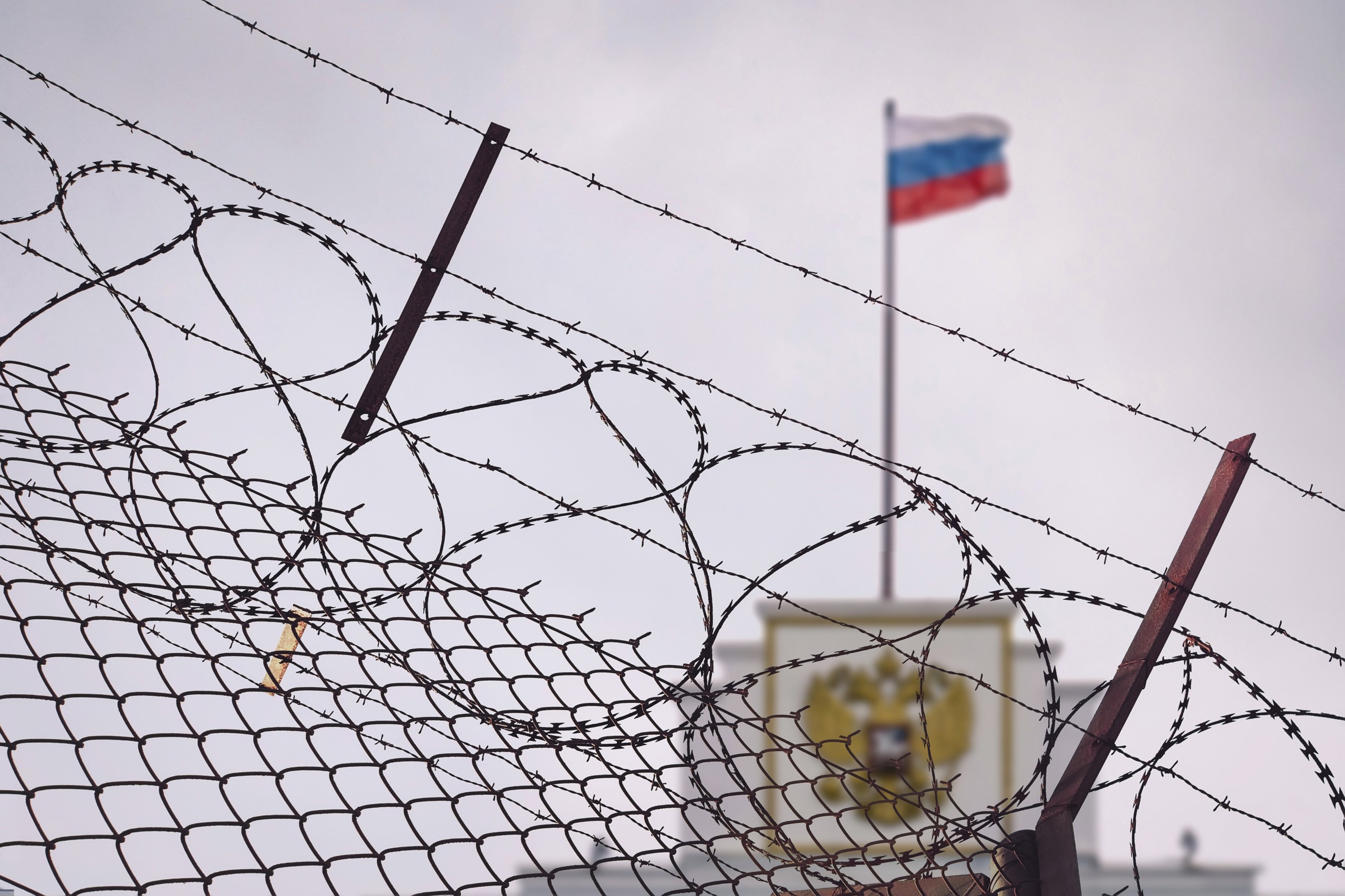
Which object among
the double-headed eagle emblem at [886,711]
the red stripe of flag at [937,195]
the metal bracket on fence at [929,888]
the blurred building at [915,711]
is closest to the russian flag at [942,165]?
the red stripe of flag at [937,195]

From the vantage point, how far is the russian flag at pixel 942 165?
16219 millimetres

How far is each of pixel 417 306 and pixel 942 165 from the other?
1468cm

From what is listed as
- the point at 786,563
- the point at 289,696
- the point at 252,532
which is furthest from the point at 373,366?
the point at 786,563

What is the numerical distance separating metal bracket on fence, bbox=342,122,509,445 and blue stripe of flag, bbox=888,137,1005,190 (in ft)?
46.9

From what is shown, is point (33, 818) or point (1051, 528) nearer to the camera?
point (33, 818)

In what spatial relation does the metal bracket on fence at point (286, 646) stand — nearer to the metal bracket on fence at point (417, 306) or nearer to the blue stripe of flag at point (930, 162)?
the metal bracket on fence at point (417, 306)

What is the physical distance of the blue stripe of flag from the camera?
16422 mm

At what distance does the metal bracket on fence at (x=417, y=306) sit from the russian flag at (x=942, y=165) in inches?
552

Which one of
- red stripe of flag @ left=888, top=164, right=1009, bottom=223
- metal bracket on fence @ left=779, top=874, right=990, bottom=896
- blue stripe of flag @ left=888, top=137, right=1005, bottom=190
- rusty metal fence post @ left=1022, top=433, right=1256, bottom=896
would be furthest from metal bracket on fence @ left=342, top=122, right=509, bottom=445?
blue stripe of flag @ left=888, top=137, right=1005, bottom=190

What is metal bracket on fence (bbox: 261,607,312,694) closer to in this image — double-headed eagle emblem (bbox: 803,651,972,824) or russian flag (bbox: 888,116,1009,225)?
double-headed eagle emblem (bbox: 803,651,972,824)

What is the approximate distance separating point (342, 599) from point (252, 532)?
8.9 inches

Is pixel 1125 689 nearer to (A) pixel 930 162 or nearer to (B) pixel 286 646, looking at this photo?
(B) pixel 286 646

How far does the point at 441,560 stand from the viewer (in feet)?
8.28

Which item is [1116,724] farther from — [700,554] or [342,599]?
[342,599]
